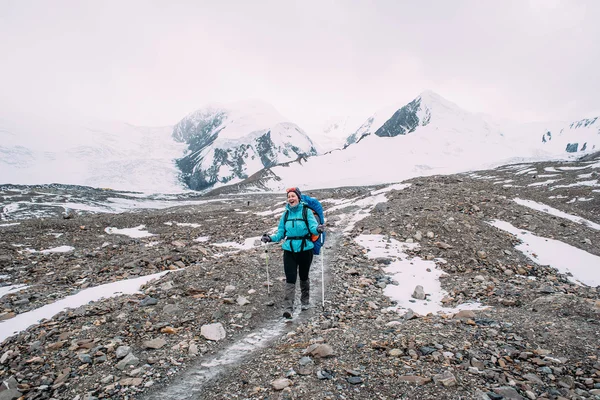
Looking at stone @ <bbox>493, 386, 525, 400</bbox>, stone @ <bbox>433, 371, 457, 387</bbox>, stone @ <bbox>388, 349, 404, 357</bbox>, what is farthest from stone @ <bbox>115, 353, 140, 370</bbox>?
stone @ <bbox>493, 386, 525, 400</bbox>

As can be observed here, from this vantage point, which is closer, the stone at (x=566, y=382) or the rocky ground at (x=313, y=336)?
the stone at (x=566, y=382)

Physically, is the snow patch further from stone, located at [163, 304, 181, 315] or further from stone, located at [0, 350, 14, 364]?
stone, located at [0, 350, 14, 364]

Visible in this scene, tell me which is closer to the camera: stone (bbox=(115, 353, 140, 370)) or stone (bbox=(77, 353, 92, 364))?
stone (bbox=(115, 353, 140, 370))

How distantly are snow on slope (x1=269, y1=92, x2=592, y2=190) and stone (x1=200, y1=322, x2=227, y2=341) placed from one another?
341 feet

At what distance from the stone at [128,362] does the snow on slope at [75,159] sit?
13585 cm

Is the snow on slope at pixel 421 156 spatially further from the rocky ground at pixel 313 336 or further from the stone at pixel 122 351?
the stone at pixel 122 351

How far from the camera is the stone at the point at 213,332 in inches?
253

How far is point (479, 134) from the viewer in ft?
552

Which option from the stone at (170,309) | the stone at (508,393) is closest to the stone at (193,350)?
the stone at (170,309)

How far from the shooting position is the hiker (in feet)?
25.1

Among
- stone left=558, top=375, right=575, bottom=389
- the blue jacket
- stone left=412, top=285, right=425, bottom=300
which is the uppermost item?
the blue jacket

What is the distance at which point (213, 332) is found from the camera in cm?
655

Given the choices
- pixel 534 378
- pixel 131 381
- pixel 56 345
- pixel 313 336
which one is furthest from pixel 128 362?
pixel 534 378

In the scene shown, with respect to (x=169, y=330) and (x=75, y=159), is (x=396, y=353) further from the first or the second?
(x=75, y=159)
